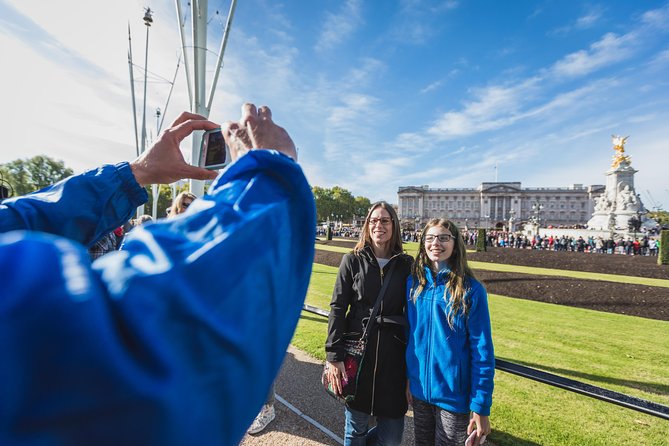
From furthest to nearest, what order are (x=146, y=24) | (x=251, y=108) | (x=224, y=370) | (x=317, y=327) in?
(x=146, y=24), (x=317, y=327), (x=251, y=108), (x=224, y=370)

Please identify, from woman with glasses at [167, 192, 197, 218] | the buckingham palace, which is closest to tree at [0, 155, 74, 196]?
woman with glasses at [167, 192, 197, 218]

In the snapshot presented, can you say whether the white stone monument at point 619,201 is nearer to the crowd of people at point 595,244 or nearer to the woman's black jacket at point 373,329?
the crowd of people at point 595,244

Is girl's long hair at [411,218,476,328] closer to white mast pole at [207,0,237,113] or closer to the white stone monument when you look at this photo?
white mast pole at [207,0,237,113]

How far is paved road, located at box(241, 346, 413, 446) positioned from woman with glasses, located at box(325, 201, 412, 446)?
116 cm

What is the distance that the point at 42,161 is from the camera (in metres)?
57.1

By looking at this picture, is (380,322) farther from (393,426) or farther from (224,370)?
(224,370)

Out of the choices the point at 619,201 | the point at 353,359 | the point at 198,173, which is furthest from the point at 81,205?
the point at 619,201

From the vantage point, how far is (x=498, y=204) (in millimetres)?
116562

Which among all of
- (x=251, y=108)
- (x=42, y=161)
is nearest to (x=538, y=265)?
(x=251, y=108)

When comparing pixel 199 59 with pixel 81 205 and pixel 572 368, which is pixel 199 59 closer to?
pixel 81 205

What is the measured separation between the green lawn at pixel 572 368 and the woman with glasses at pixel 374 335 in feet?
6.19

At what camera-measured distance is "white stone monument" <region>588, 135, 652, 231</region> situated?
4453cm

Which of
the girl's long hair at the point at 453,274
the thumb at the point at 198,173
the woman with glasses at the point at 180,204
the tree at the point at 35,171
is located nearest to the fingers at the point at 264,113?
the thumb at the point at 198,173

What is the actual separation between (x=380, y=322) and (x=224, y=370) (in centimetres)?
251
